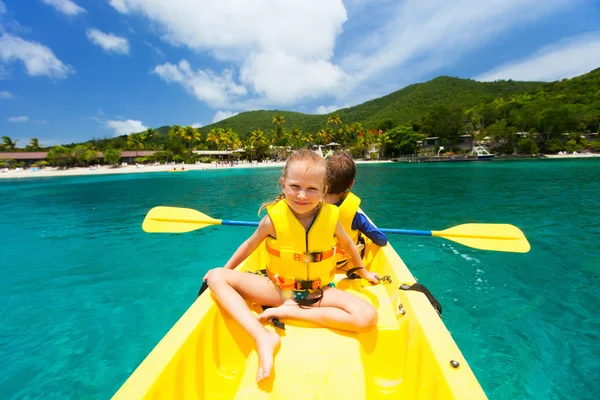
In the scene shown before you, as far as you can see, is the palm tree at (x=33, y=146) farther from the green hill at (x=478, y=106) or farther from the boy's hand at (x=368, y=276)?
the boy's hand at (x=368, y=276)

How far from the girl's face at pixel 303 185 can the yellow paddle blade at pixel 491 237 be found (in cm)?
236

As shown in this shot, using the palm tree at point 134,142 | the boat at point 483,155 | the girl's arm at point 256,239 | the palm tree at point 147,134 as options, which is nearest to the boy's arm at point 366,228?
the girl's arm at point 256,239

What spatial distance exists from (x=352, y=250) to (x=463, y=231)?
2060 millimetres

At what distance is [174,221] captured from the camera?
153 inches

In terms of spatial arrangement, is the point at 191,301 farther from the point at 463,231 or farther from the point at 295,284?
the point at 463,231

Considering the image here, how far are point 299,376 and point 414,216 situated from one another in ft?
26.8

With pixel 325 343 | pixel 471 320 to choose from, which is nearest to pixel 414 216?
pixel 471 320

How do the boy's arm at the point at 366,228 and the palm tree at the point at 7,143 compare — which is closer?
the boy's arm at the point at 366,228

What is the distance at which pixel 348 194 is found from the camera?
8.73ft

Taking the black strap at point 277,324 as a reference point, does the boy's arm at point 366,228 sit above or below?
above

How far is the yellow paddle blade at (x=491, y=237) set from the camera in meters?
3.29

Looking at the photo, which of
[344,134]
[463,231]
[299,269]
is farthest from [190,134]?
[299,269]

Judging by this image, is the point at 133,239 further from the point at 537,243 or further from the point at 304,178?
the point at 537,243

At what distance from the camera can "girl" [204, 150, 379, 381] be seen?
1.77 meters
